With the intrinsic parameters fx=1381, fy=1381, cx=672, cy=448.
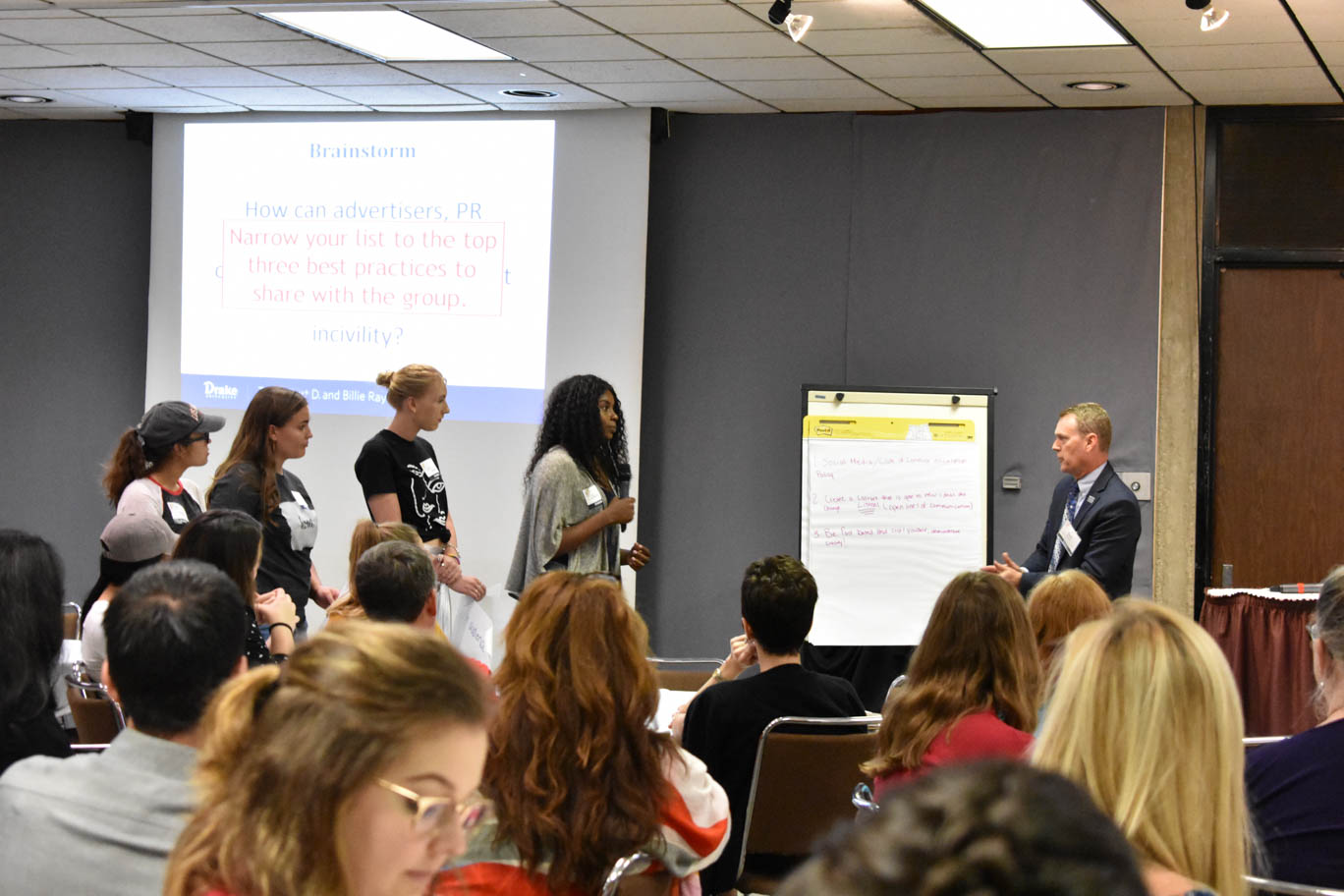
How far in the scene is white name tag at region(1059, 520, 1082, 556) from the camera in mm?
5236

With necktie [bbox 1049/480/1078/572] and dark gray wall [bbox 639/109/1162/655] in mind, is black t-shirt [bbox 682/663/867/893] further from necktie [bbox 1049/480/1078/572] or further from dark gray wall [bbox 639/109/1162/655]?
dark gray wall [bbox 639/109/1162/655]

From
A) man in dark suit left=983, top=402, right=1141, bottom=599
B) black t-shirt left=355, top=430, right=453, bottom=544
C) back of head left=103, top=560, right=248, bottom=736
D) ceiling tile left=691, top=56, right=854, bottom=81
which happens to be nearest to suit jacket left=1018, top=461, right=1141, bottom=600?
man in dark suit left=983, top=402, right=1141, bottom=599

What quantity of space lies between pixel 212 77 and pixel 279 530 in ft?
9.15

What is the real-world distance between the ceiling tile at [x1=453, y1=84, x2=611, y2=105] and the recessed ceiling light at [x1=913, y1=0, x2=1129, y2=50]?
6.25ft

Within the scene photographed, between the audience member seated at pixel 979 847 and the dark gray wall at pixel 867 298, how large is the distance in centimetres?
589

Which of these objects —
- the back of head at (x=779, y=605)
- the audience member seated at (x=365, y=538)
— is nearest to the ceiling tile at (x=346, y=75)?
the audience member seated at (x=365, y=538)

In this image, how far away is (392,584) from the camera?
326 centimetres

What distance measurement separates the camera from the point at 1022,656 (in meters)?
2.73

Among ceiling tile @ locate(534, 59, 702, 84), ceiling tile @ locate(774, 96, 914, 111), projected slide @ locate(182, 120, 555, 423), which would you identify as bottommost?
projected slide @ locate(182, 120, 555, 423)

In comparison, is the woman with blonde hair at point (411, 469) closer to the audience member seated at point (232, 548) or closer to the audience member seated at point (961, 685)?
the audience member seated at point (232, 548)

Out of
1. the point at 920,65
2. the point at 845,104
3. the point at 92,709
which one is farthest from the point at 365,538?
the point at 845,104

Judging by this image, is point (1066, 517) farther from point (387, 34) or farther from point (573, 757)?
point (573, 757)

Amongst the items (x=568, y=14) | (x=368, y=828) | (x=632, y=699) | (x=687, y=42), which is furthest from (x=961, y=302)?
(x=368, y=828)

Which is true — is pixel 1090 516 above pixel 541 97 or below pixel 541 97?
below
